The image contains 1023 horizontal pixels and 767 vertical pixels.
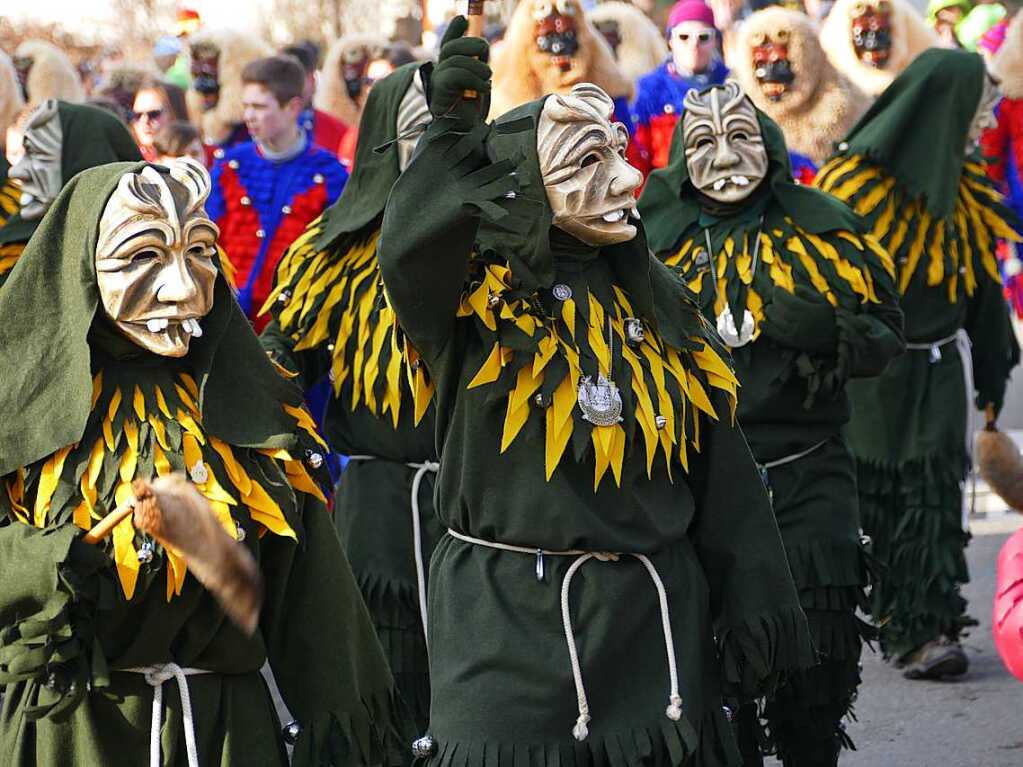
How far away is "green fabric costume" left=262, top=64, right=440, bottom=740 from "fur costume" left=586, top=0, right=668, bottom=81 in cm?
622

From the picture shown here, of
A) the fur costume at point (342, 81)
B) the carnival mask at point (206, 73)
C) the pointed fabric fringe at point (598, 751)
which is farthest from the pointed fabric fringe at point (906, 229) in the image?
the fur costume at point (342, 81)

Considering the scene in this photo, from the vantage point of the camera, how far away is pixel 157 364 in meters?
3.82

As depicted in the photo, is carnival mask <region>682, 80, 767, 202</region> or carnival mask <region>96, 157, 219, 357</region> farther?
carnival mask <region>682, 80, 767, 202</region>

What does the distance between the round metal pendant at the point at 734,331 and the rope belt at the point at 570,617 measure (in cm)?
172

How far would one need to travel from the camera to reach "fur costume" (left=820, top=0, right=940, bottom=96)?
9.76 meters

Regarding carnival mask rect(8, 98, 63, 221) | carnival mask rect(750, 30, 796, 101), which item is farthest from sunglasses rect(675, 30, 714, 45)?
carnival mask rect(8, 98, 63, 221)

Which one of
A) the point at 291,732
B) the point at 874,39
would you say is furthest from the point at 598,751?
the point at 874,39

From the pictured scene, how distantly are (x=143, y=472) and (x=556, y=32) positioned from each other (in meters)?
5.95

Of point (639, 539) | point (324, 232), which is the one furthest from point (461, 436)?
point (324, 232)

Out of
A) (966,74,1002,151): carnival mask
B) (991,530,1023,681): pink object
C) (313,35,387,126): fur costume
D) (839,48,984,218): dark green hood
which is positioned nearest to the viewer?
(991,530,1023,681): pink object

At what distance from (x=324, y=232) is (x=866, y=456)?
2.49 metres

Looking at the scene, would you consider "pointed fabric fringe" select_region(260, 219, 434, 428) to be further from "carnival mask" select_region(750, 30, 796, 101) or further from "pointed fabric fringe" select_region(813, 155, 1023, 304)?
"carnival mask" select_region(750, 30, 796, 101)

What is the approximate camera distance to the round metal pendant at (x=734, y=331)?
5578 mm

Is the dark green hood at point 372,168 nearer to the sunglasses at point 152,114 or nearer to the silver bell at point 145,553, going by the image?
the silver bell at point 145,553
